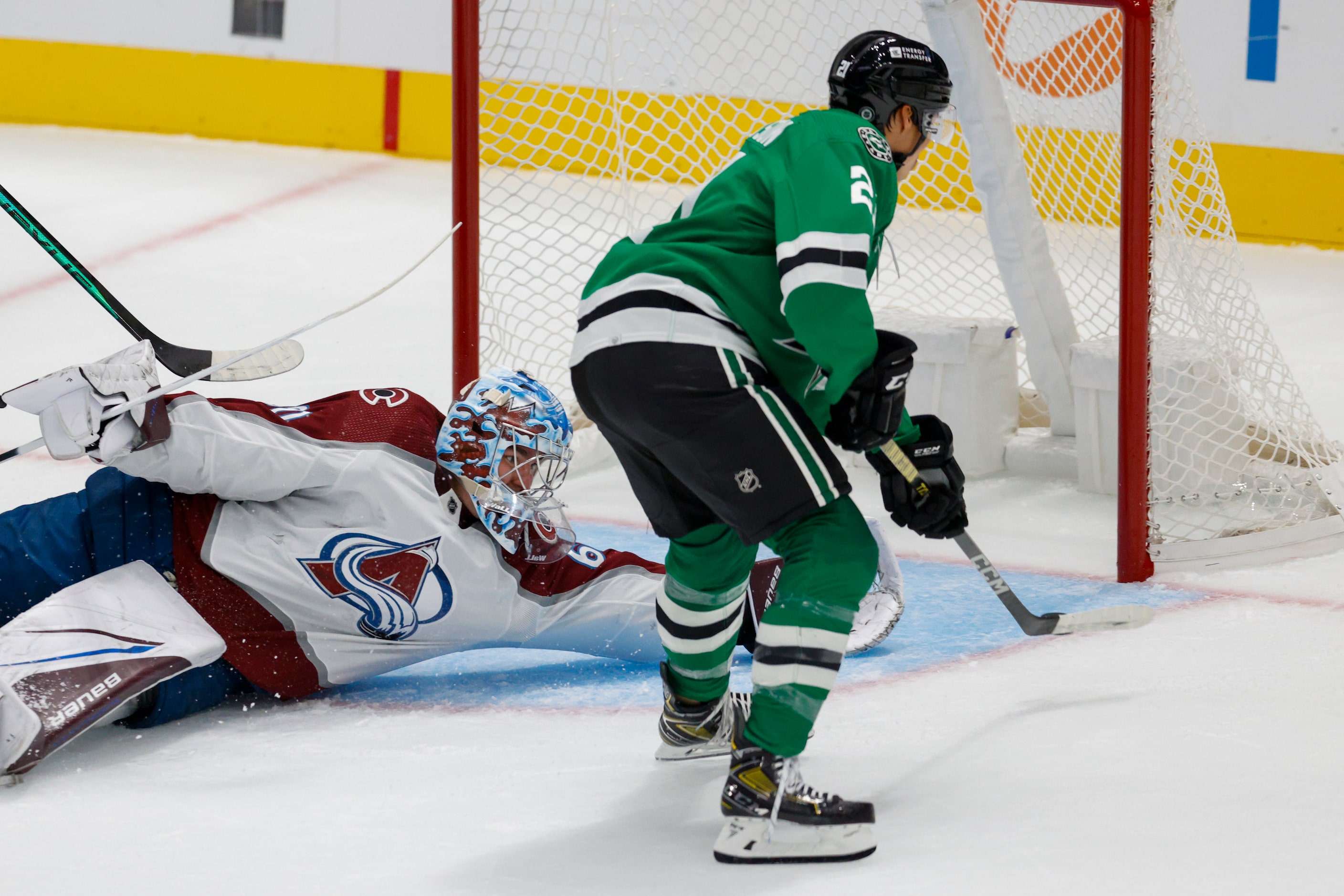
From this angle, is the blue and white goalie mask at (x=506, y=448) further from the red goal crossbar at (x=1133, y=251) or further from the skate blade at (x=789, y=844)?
the red goal crossbar at (x=1133, y=251)

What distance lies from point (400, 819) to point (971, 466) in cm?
221

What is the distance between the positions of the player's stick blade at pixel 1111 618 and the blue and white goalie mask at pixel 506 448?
33.0 inches

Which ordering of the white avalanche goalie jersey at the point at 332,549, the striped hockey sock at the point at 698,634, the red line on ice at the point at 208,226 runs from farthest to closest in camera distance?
1. the red line on ice at the point at 208,226
2. the white avalanche goalie jersey at the point at 332,549
3. the striped hockey sock at the point at 698,634

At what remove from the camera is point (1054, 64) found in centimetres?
408

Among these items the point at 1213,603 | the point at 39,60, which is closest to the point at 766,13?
the point at 1213,603

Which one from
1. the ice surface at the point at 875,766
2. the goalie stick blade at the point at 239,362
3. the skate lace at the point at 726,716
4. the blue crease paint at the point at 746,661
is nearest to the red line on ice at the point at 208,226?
the ice surface at the point at 875,766

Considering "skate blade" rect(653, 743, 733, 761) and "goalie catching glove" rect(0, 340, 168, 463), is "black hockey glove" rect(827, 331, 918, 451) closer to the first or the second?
"skate blade" rect(653, 743, 733, 761)

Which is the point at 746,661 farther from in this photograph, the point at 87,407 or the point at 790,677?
the point at 87,407

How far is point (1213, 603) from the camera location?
2855mm

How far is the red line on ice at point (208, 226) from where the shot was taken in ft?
16.9

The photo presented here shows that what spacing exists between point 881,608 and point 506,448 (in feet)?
2.40

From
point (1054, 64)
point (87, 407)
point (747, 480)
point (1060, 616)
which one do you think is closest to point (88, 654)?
point (87, 407)

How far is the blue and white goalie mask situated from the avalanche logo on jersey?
0.35ft

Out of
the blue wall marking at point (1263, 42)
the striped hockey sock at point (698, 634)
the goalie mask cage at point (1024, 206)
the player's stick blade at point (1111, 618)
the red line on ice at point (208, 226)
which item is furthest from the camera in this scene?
the blue wall marking at point (1263, 42)
